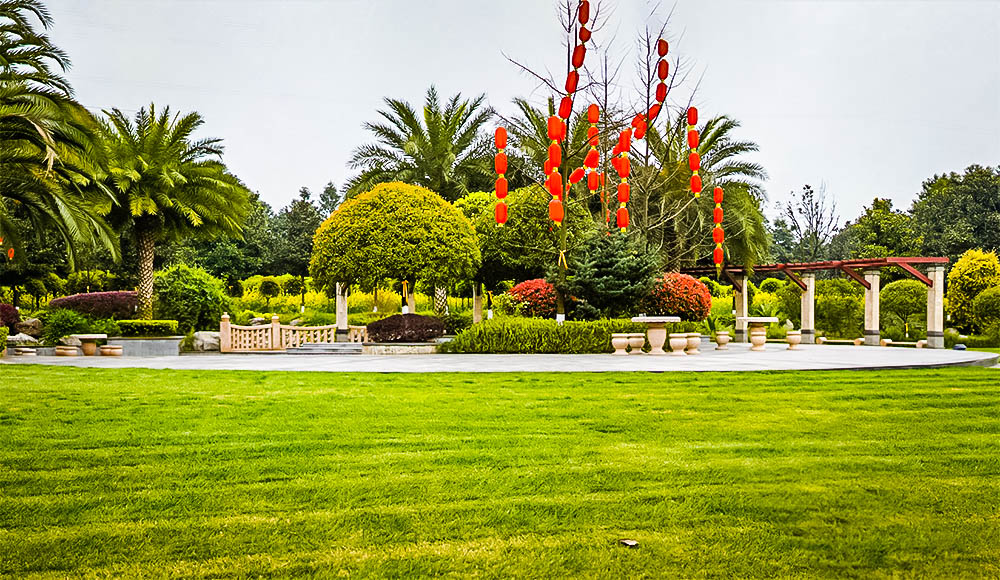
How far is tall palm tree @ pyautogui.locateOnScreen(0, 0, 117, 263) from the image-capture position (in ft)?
42.4

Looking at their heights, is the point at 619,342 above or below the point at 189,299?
below

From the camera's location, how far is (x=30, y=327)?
72.8ft

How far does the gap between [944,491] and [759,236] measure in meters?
21.3

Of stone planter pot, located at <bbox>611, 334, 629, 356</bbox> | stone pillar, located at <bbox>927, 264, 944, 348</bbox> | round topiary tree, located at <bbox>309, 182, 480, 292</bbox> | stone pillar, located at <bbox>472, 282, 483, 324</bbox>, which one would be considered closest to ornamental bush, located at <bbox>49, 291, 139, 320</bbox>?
round topiary tree, located at <bbox>309, 182, 480, 292</bbox>

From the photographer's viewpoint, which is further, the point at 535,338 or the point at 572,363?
the point at 535,338

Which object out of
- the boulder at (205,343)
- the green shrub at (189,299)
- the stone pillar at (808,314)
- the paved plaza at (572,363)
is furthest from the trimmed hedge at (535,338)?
the green shrub at (189,299)

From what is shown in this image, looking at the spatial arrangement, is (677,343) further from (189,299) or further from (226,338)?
(189,299)

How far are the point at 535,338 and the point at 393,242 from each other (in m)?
4.35

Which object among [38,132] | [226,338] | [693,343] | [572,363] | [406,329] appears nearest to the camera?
[572,363]

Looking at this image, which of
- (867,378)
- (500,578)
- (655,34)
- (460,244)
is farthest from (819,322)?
(500,578)

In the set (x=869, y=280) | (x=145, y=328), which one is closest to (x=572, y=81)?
(x=869, y=280)

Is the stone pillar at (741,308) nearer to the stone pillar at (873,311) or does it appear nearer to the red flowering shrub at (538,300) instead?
the stone pillar at (873,311)

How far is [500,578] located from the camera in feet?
9.35

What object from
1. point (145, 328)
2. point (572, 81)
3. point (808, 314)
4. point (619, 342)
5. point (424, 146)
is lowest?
point (619, 342)
